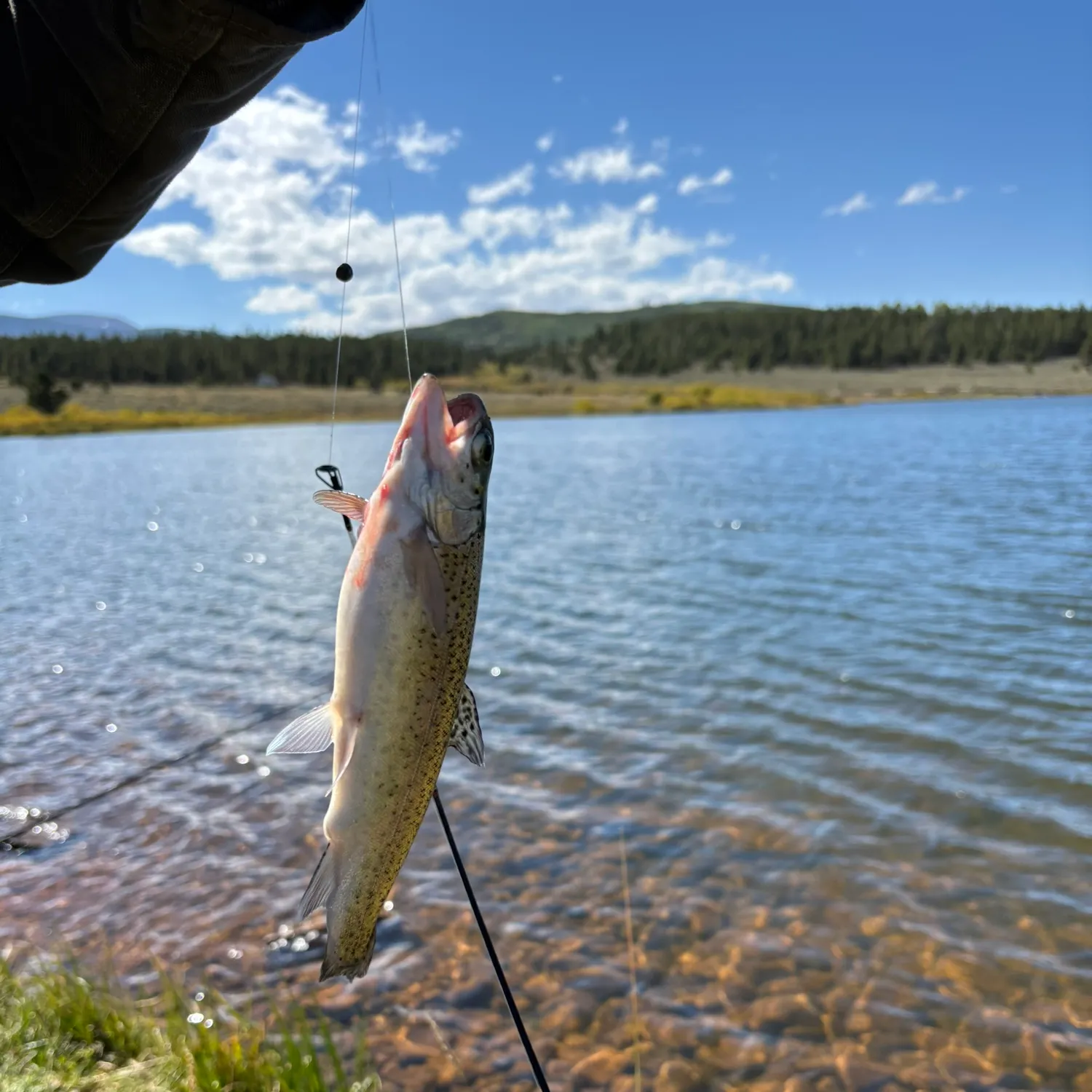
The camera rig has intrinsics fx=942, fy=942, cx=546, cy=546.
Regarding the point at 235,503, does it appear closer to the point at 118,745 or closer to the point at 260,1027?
the point at 118,745

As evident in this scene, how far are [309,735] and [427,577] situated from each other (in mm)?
572

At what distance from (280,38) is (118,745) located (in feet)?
28.6

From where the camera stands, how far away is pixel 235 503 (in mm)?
33625

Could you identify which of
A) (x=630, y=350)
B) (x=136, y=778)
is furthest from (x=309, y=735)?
(x=630, y=350)

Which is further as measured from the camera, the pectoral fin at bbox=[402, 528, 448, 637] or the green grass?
the green grass

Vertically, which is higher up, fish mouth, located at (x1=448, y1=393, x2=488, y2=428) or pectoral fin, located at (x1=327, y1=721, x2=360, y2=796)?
fish mouth, located at (x1=448, y1=393, x2=488, y2=428)

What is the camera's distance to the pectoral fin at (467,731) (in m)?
2.82

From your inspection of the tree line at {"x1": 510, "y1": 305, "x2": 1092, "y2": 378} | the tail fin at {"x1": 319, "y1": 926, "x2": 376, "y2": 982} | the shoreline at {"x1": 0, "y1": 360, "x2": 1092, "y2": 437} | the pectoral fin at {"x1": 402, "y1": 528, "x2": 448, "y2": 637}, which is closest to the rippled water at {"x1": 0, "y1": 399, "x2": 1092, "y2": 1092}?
the tail fin at {"x1": 319, "y1": 926, "x2": 376, "y2": 982}

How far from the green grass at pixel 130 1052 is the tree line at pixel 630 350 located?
357 feet

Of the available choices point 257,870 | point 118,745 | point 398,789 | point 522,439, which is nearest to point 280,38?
point 398,789

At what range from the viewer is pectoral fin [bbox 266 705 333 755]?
8.65ft

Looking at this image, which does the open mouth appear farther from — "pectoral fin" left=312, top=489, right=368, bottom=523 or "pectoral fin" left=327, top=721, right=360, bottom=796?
"pectoral fin" left=327, top=721, right=360, bottom=796

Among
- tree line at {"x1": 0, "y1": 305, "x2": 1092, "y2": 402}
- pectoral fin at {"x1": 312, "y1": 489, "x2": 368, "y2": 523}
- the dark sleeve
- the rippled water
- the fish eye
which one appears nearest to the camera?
the dark sleeve

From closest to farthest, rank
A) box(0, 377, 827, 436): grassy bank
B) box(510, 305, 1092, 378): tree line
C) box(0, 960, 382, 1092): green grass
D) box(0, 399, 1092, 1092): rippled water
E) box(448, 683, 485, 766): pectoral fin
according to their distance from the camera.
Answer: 1. box(448, 683, 485, 766): pectoral fin
2. box(0, 960, 382, 1092): green grass
3. box(0, 399, 1092, 1092): rippled water
4. box(0, 377, 827, 436): grassy bank
5. box(510, 305, 1092, 378): tree line
